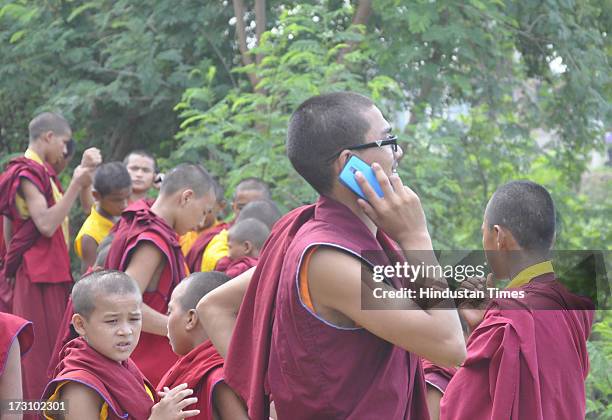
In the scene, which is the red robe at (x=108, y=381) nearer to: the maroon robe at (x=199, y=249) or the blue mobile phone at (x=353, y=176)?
the blue mobile phone at (x=353, y=176)

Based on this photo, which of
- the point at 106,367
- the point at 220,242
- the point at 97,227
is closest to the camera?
the point at 106,367

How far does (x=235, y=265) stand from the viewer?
5281 mm

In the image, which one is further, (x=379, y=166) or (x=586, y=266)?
(x=586, y=266)

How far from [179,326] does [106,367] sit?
54cm

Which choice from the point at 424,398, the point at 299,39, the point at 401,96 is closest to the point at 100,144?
the point at 299,39

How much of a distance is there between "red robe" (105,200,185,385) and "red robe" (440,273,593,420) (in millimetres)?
1825

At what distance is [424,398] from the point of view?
2.84 metres

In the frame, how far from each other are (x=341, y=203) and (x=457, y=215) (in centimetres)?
619

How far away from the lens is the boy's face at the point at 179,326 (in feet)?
13.3

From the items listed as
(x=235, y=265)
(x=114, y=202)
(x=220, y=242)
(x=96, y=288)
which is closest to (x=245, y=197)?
(x=220, y=242)

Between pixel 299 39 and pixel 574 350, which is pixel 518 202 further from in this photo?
pixel 299 39

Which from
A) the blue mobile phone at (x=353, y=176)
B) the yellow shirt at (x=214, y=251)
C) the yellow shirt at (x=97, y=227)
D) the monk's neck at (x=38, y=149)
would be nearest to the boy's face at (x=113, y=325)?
the blue mobile phone at (x=353, y=176)

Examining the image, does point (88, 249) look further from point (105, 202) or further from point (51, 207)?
point (51, 207)

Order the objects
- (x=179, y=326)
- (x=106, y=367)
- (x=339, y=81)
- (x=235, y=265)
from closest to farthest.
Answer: (x=106, y=367), (x=179, y=326), (x=235, y=265), (x=339, y=81)
